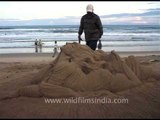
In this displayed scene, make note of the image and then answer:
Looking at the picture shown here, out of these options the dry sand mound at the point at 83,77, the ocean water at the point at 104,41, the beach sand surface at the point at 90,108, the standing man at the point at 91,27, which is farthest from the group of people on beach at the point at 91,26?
the ocean water at the point at 104,41

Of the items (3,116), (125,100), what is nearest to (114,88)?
(125,100)

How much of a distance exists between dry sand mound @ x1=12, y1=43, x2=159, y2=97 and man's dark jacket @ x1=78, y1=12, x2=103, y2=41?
1739 mm

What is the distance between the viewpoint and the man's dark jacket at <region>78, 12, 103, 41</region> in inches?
348

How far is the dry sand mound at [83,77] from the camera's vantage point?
6.47 m

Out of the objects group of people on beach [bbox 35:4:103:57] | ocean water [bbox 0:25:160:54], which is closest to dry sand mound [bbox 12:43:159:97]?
group of people on beach [bbox 35:4:103:57]

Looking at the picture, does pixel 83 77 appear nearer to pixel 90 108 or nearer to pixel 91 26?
pixel 90 108

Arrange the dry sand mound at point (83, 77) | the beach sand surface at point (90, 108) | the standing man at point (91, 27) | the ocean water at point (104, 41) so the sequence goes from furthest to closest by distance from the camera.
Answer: the ocean water at point (104, 41), the standing man at point (91, 27), the dry sand mound at point (83, 77), the beach sand surface at point (90, 108)

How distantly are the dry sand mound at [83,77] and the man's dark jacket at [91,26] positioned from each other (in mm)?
1739

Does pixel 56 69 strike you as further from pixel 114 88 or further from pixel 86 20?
pixel 86 20

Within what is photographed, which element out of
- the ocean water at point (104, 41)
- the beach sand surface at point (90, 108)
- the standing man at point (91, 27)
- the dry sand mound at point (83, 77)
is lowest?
the ocean water at point (104, 41)

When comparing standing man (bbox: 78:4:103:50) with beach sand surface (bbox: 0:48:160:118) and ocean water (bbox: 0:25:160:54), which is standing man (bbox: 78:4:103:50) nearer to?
beach sand surface (bbox: 0:48:160:118)

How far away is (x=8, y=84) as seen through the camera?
24.8 feet

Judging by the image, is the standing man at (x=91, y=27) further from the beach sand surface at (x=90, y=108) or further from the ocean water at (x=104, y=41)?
the ocean water at (x=104, y=41)

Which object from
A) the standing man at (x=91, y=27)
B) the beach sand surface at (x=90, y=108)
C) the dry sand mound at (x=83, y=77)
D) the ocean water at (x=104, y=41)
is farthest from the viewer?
the ocean water at (x=104, y=41)
